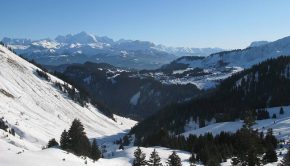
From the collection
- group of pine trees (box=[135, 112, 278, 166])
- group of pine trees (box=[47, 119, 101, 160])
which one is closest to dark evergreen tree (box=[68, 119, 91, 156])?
group of pine trees (box=[47, 119, 101, 160])

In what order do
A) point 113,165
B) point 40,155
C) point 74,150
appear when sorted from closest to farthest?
point 40,155 → point 74,150 → point 113,165

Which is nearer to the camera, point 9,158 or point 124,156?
point 9,158

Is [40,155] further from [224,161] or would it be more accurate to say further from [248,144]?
[224,161]

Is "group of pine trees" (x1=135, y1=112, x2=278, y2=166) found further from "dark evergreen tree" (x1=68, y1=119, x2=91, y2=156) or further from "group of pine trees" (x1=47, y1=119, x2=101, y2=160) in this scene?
"group of pine trees" (x1=47, y1=119, x2=101, y2=160)

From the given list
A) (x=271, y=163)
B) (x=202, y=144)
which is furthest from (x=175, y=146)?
(x=271, y=163)

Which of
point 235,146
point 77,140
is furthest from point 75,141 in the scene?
point 235,146

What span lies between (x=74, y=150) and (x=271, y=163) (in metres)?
49.4

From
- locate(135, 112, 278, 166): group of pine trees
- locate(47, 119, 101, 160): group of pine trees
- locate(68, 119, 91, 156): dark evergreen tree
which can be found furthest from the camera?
locate(68, 119, 91, 156): dark evergreen tree

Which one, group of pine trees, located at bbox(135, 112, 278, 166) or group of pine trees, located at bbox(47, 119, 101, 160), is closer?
group of pine trees, located at bbox(135, 112, 278, 166)

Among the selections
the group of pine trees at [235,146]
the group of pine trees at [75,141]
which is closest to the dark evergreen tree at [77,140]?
the group of pine trees at [75,141]

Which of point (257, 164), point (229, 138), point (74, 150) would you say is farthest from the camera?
point (229, 138)

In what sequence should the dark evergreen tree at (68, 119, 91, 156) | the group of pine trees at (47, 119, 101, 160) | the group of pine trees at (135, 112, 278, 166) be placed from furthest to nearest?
the dark evergreen tree at (68, 119, 91, 156) < the group of pine trees at (47, 119, 101, 160) < the group of pine trees at (135, 112, 278, 166)

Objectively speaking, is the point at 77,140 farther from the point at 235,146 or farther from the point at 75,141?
the point at 235,146

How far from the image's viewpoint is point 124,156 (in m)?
120
